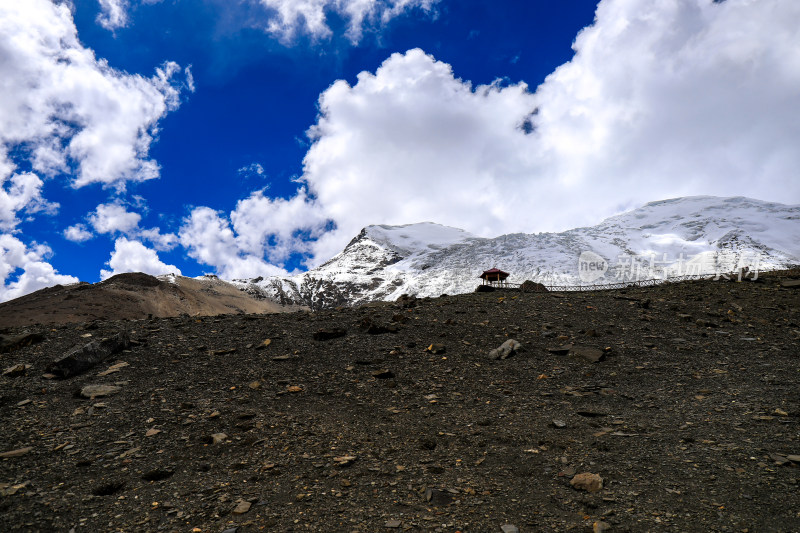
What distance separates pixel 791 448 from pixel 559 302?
36.1ft

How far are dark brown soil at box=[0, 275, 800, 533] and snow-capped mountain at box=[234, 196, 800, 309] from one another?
67.6 m

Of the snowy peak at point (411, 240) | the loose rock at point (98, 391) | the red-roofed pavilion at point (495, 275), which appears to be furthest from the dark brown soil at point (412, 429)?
the snowy peak at point (411, 240)

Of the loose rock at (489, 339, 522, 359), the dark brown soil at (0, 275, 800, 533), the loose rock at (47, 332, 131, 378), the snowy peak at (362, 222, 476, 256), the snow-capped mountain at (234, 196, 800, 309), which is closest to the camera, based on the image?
the dark brown soil at (0, 275, 800, 533)

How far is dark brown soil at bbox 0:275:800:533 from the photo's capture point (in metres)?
5.45

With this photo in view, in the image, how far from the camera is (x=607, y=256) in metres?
89.6

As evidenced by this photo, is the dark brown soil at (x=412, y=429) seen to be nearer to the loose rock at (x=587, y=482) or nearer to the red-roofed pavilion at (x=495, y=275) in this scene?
the loose rock at (x=587, y=482)

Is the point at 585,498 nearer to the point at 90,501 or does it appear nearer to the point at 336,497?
the point at 336,497

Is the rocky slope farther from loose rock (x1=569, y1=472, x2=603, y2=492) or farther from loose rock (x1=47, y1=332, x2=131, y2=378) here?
loose rock (x1=569, y1=472, x2=603, y2=492)

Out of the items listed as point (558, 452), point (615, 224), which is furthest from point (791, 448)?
point (615, 224)

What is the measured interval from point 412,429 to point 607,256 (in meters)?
95.7

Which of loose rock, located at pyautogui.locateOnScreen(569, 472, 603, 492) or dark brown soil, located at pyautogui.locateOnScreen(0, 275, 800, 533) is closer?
dark brown soil, located at pyautogui.locateOnScreen(0, 275, 800, 533)

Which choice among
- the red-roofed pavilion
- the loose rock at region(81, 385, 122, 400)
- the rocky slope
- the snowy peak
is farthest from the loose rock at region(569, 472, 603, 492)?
the snowy peak

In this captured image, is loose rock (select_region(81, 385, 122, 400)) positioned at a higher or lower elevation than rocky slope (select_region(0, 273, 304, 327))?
lower

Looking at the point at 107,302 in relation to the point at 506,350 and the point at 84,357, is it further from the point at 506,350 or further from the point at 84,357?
the point at 506,350
